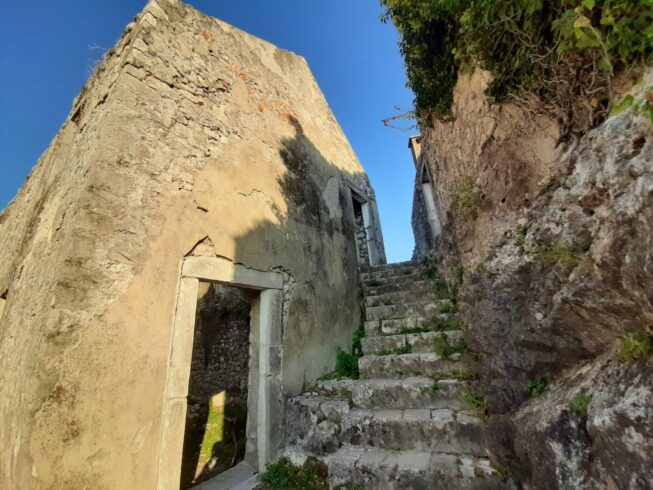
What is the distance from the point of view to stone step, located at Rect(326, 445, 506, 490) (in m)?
2.12

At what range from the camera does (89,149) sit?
2736 millimetres

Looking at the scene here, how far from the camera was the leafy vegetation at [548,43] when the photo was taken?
1.48 m

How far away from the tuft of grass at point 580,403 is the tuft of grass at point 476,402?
3.62ft

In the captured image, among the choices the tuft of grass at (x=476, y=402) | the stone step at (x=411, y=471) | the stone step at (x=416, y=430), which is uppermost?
the tuft of grass at (x=476, y=402)

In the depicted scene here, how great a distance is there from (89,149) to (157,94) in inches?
34.6

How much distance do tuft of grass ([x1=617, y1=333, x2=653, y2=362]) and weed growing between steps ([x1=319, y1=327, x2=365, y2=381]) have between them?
298cm

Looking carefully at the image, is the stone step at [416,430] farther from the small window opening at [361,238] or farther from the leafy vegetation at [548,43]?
the small window opening at [361,238]

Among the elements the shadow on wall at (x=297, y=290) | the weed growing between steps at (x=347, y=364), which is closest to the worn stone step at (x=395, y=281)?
the shadow on wall at (x=297, y=290)

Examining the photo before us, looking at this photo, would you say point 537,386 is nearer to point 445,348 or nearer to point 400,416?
point 400,416

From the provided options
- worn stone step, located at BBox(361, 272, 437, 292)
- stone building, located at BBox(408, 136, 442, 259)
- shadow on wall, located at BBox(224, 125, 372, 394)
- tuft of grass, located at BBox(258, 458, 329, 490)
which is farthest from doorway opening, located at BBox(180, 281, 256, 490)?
stone building, located at BBox(408, 136, 442, 259)

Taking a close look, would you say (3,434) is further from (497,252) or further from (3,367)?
(497,252)

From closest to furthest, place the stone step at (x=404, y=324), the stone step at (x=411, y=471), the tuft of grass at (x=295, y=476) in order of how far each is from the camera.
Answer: the stone step at (x=411, y=471)
the tuft of grass at (x=295, y=476)
the stone step at (x=404, y=324)

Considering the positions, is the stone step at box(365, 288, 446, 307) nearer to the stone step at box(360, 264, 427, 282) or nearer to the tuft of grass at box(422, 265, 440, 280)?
the tuft of grass at box(422, 265, 440, 280)

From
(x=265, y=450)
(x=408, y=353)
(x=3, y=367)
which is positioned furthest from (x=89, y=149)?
(x=408, y=353)
